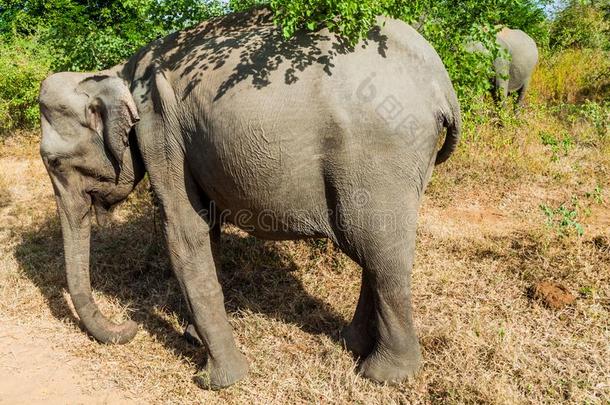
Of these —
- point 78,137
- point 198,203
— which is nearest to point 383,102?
point 198,203

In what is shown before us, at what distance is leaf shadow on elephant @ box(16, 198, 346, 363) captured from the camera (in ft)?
12.0

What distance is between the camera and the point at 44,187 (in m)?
6.57

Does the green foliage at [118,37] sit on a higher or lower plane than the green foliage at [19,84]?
higher

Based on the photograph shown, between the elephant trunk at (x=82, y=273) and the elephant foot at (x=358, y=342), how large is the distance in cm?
150

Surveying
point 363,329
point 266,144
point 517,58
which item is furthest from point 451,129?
point 517,58

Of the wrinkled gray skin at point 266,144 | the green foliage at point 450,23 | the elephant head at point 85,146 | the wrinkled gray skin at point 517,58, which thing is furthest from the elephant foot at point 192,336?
the wrinkled gray skin at point 517,58

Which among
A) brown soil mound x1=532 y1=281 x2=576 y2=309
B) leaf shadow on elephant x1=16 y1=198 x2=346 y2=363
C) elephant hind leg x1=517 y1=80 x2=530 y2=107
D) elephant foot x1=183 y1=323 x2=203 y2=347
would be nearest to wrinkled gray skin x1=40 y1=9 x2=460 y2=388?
elephant foot x1=183 y1=323 x2=203 y2=347

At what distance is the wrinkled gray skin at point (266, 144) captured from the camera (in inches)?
95.9

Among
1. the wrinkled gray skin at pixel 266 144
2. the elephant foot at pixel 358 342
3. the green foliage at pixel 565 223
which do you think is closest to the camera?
the wrinkled gray skin at pixel 266 144

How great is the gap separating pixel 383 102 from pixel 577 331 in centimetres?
197

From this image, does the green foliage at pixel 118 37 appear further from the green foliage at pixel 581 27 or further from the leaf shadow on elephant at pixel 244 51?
the green foliage at pixel 581 27

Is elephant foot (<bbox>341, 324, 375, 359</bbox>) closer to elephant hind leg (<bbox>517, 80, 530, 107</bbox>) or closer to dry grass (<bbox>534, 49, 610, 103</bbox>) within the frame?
elephant hind leg (<bbox>517, 80, 530, 107</bbox>)

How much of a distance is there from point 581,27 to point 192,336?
12.3 meters

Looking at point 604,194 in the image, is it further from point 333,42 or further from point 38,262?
point 38,262
